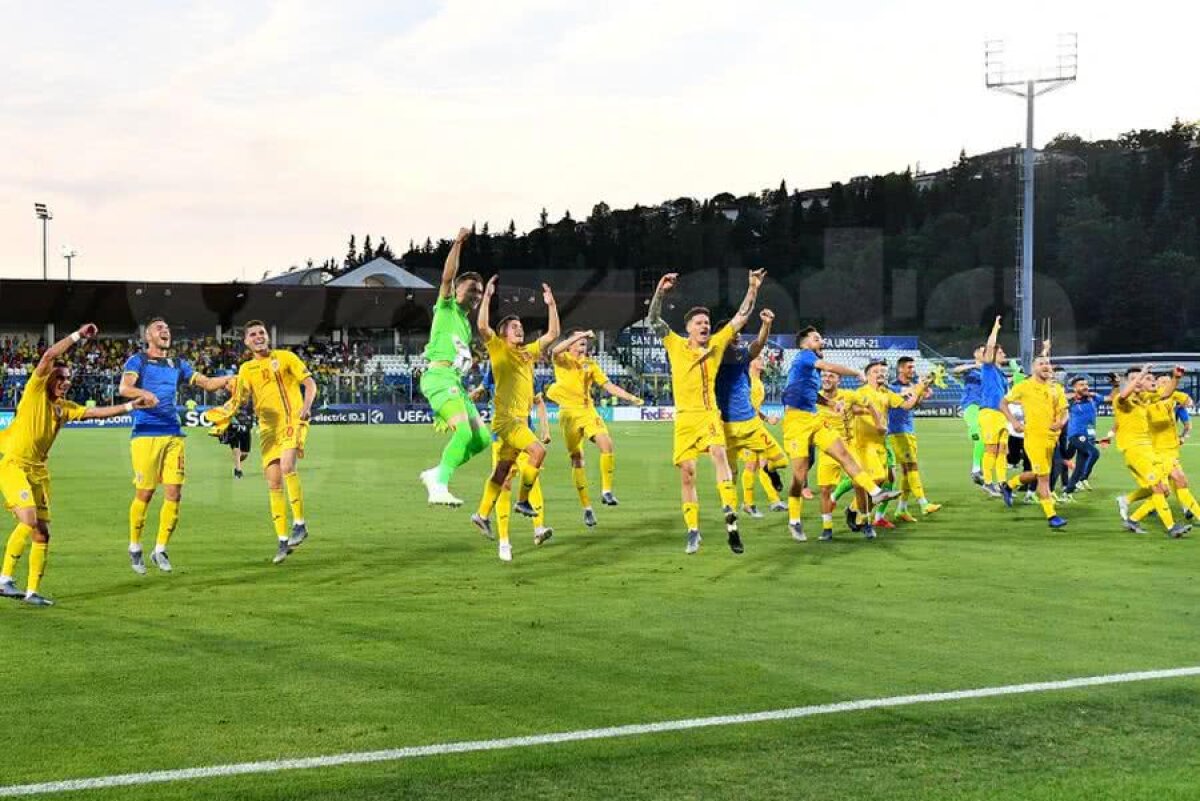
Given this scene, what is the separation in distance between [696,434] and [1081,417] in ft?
28.9

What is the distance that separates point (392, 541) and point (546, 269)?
109973mm

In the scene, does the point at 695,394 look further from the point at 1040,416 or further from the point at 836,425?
the point at 1040,416

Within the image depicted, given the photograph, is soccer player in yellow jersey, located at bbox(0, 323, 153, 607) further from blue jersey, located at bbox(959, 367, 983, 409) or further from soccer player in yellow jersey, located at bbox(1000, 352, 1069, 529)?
blue jersey, located at bbox(959, 367, 983, 409)

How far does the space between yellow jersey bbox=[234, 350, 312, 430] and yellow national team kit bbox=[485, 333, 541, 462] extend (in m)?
2.04

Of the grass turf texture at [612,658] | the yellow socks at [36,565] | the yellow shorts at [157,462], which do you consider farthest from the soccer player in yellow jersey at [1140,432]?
the yellow socks at [36,565]

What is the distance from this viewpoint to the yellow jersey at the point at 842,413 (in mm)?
15000

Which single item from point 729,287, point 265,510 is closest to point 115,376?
point 265,510

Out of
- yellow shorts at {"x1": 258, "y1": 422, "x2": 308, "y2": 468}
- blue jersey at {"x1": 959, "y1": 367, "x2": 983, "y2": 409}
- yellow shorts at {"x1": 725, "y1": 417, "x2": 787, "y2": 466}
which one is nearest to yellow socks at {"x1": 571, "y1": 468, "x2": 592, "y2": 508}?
yellow shorts at {"x1": 725, "y1": 417, "x2": 787, "y2": 466}

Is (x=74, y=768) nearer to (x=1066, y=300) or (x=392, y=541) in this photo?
(x=392, y=541)

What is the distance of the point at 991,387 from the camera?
19.8m

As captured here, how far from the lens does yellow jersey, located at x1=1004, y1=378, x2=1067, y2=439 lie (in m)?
16.4

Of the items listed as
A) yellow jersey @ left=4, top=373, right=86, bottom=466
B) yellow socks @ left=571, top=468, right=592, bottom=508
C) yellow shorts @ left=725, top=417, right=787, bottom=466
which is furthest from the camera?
yellow socks @ left=571, top=468, right=592, bottom=508

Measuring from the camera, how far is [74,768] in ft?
19.3

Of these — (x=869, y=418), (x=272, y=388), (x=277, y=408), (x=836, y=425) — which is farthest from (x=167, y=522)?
(x=869, y=418)
